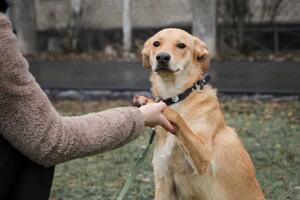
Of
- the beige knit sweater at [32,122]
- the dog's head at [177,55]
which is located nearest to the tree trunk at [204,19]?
the dog's head at [177,55]

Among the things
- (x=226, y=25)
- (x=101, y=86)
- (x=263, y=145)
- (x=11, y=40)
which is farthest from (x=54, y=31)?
(x=11, y=40)

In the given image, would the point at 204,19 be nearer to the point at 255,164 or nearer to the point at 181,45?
the point at 255,164

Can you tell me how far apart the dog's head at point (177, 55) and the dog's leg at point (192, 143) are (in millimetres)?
512

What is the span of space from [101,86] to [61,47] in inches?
299

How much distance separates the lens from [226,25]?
53.1ft

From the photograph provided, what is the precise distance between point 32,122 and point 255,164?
4032 mm

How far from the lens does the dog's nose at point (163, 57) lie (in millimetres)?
3832

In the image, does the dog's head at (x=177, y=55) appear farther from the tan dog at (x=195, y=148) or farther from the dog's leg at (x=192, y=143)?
the dog's leg at (x=192, y=143)

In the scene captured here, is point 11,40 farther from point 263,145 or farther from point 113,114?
point 263,145

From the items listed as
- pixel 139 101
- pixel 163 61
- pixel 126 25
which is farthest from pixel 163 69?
pixel 126 25

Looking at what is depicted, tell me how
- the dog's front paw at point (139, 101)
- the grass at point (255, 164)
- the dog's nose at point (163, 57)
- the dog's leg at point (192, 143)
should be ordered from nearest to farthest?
the dog's front paw at point (139, 101)
the dog's leg at point (192, 143)
the dog's nose at point (163, 57)
the grass at point (255, 164)

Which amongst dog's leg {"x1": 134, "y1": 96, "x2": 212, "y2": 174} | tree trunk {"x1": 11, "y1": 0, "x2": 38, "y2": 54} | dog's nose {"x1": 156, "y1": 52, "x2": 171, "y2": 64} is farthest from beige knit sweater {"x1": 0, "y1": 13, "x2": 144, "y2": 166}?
tree trunk {"x1": 11, "y1": 0, "x2": 38, "y2": 54}

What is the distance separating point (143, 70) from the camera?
12438 mm

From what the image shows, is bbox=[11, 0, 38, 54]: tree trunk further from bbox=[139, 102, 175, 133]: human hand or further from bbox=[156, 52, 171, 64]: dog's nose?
bbox=[139, 102, 175, 133]: human hand
